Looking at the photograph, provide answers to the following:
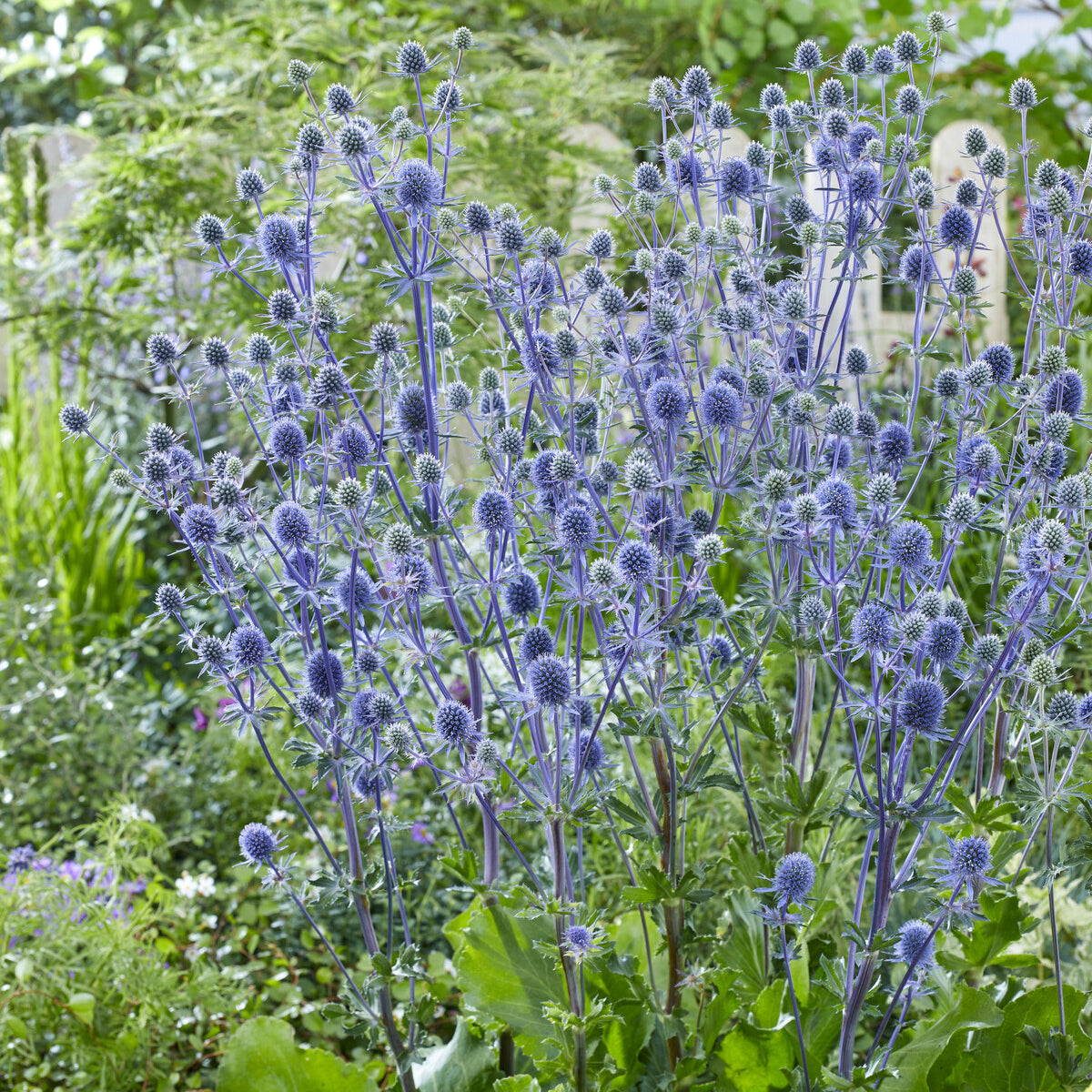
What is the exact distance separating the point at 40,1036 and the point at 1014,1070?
205 centimetres

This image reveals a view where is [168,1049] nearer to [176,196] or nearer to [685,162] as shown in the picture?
[685,162]

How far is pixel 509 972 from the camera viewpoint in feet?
6.38

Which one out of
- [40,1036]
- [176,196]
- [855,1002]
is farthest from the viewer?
[176,196]

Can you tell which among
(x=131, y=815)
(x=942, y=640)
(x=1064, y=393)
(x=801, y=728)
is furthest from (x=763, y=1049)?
(x=131, y=815)

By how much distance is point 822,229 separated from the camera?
70.5 inches

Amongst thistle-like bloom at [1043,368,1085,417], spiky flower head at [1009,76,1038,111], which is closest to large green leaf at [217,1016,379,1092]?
thistle-like bloom at [1043,368,1085,417]

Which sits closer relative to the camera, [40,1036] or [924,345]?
[924,345]

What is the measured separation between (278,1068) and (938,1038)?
1.17m

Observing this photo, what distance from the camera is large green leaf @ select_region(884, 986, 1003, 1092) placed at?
182 centimetres

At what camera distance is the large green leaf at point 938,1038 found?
5.97 feet

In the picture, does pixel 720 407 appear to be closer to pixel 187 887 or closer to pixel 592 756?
pixel 592 756

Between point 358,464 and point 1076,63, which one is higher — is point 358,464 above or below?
below

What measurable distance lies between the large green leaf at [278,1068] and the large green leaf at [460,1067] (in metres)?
0.12

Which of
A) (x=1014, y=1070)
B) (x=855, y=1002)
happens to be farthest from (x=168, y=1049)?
(x=1014, y=1070)
